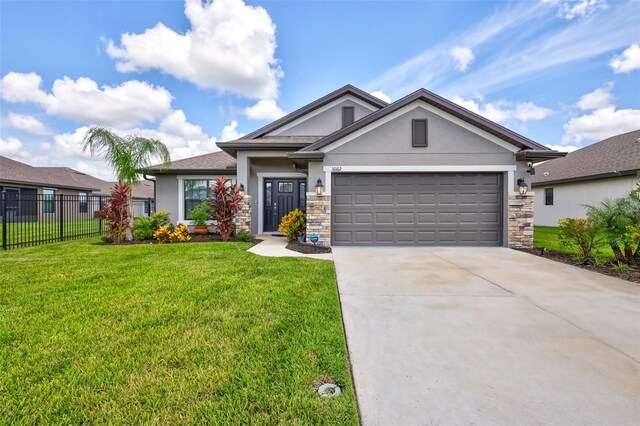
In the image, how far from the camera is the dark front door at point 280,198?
11.7 metres

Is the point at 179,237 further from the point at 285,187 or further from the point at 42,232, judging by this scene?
the point at 42,232

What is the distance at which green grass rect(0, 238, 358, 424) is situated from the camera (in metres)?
1.87

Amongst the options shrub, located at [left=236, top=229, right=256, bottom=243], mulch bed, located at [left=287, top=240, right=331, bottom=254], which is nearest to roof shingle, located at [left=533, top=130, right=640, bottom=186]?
mulch bed, located at [left=287, top=240, right=331, bottom=254]

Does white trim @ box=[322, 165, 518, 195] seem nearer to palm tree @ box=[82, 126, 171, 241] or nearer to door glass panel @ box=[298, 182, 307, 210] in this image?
door glass panel @ box=[298, 182, 307, 210]

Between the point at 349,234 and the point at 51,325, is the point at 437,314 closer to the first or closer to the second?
the point at 51,325

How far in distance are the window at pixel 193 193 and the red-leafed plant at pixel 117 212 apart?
3241 millimetres

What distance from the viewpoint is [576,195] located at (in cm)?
1528

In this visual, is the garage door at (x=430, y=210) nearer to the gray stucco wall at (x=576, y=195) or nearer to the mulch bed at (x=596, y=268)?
the mulch bed at (x=596, y=268)

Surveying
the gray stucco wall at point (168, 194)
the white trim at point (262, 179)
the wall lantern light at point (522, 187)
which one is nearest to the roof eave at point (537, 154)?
the wall lantern light at point (522, 187)

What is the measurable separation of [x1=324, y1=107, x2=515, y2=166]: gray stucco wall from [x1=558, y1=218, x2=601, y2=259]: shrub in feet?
8.61

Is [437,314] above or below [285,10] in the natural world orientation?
below

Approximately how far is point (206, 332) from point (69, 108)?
2349cm

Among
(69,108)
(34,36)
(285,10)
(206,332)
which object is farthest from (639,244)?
(69,108)

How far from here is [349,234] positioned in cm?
891
